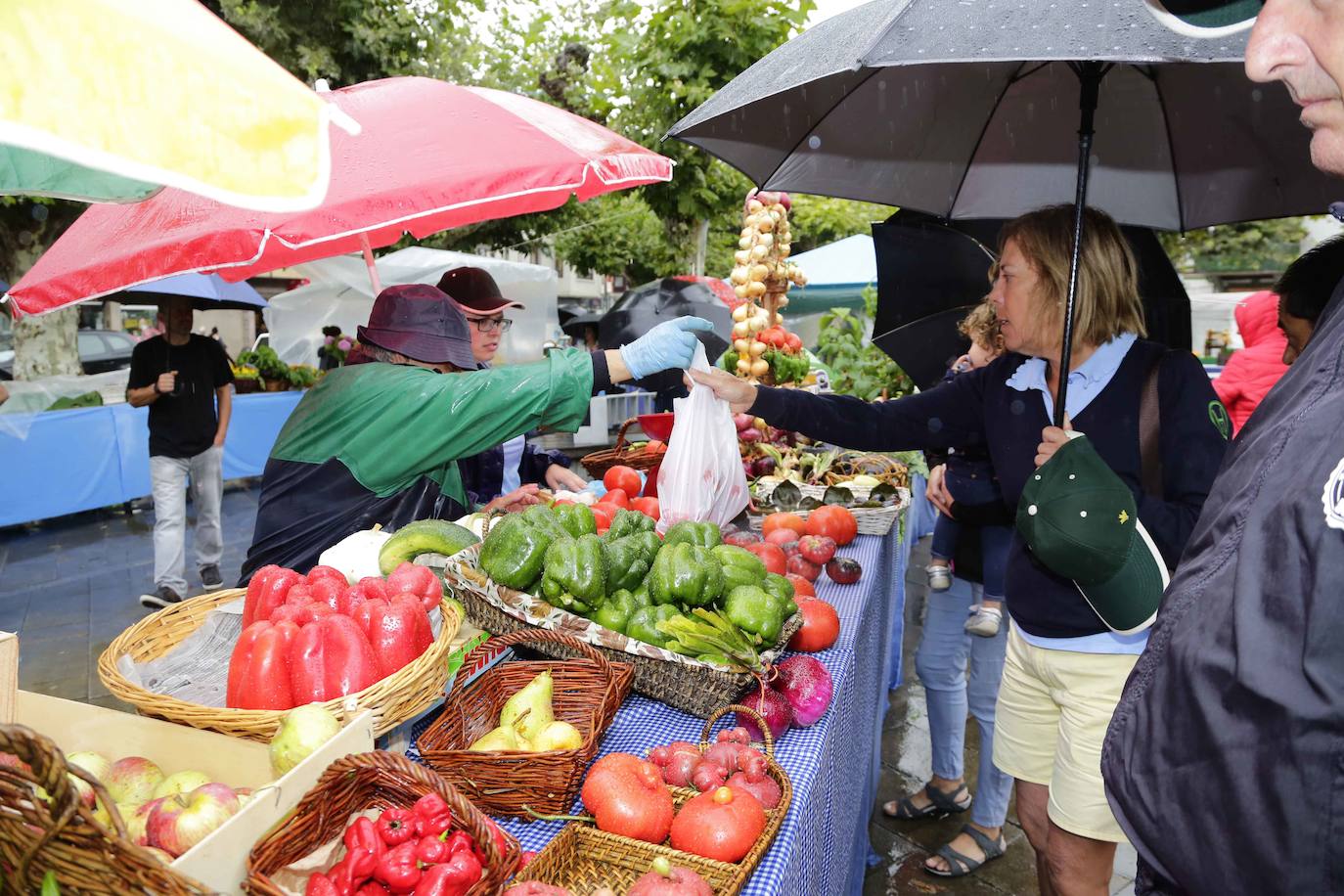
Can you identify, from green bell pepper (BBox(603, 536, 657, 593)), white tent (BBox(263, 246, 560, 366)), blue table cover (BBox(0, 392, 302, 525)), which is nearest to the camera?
green bell pepper (BBox(603, 536, 657, 593))

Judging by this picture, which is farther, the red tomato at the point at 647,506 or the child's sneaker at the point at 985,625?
the child's sneaker at the point at 985,625

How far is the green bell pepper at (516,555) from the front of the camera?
2199mm

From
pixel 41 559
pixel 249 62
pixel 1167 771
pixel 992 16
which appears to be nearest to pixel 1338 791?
pixel 1167 771

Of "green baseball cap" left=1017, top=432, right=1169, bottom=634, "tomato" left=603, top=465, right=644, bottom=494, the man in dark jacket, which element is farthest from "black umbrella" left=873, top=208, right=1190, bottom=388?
the man in dark jacket

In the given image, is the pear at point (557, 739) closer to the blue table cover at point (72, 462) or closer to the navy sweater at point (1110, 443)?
the navy sweater at point (1110, 443)

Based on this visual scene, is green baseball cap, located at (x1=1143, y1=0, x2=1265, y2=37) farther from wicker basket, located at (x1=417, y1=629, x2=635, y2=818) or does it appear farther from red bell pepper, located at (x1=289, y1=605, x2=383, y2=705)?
red bell pepper, located at (x1=289, y1=605, x2=383, y2=705)

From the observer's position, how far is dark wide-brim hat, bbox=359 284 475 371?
2875mm

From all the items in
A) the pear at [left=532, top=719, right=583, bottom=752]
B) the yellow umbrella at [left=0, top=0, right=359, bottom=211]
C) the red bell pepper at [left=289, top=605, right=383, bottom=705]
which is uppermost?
the yellow umbrella at [left=0, top=0, right=359, bottom=211]

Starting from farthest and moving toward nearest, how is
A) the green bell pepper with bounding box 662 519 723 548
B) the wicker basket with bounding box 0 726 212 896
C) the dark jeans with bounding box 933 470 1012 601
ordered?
the dark jeans with bounding box 933 470 1012 601 < the green bell pepper with bounding box 662 519 723 548 < the wicker basket with bounding box 0 726 212 896

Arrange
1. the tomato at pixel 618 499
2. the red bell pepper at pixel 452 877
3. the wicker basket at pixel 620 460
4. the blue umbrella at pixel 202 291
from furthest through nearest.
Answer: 1. the blue umbrella at pixel 202 291
2. the wicker basket at pixel 620 460
3. the tomato at pixel 618 499
4. the red bell pepper at pixel 452 877

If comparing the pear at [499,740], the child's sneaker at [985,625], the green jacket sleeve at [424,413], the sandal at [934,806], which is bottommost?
the sandal at [934,806]

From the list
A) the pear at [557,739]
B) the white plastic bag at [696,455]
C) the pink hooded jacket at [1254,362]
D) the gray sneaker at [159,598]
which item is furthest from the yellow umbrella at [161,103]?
the gray sneaker at [159,598]

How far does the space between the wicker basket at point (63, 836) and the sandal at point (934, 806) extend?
3.24 m

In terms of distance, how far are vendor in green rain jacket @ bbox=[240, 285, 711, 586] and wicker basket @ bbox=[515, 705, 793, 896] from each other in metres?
1.46
